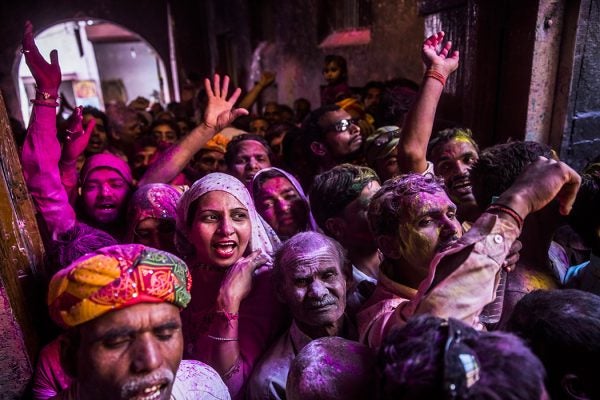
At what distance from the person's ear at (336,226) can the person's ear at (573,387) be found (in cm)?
165

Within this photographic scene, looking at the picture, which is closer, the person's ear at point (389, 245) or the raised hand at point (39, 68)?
the person's ear at point (389, 245)

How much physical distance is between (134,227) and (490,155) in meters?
2.17

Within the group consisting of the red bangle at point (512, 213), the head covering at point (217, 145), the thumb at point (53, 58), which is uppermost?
the thumb at point (53, 58)

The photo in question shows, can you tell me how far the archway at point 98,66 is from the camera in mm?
22328

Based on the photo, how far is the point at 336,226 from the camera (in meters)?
2.92

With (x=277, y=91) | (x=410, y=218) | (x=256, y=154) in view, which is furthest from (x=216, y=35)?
(x=410, y=218)

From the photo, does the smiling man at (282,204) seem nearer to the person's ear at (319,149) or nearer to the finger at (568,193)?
the person's ear at (319,149)

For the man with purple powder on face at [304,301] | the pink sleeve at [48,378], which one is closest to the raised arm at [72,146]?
the pink sleeve at [48,378]

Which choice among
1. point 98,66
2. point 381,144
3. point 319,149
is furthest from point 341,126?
point 98,66

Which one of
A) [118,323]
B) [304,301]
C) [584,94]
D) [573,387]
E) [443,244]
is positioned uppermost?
[584,94]

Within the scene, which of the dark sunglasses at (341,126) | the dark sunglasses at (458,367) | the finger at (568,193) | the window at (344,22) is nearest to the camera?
the dark sunglasses at (458,367)

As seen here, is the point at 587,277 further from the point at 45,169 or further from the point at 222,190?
the point at 45,169

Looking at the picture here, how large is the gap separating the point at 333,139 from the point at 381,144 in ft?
1.64

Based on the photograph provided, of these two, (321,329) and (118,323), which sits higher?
(118,323)
